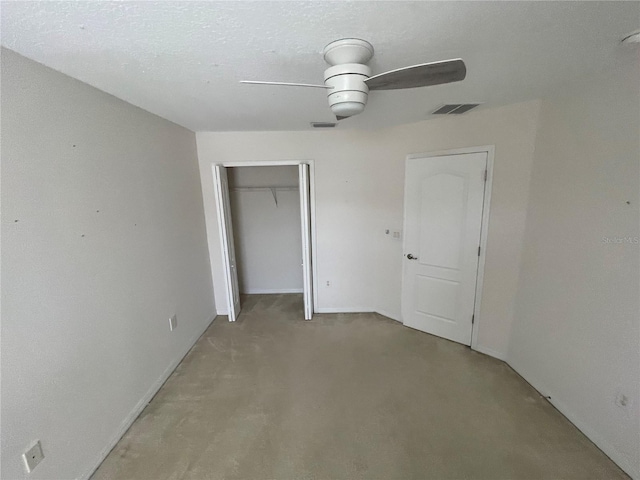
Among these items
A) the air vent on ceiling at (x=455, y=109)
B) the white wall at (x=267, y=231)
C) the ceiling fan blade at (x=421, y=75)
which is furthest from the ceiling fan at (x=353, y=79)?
the white wall at (x=267, y=231)

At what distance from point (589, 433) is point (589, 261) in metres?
1.15

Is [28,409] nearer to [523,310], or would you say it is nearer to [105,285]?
[105,285]

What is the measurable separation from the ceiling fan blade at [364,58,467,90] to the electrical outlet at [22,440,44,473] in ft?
7.82

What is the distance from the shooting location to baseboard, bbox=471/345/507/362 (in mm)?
2674

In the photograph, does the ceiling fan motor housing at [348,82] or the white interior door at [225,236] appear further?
the white interior door at [225,236]

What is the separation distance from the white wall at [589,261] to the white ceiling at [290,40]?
32cm

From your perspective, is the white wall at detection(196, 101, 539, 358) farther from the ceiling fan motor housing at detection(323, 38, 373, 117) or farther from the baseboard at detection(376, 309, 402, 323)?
the ceiling fan motor housing at detection(323, 38, 373, 117)

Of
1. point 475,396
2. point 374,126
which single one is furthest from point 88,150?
point 475,396

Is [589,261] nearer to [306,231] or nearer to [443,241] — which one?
[443,241]

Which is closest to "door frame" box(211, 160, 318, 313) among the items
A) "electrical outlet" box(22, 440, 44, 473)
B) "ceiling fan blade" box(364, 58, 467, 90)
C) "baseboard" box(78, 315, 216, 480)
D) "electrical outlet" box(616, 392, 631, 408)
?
"baseboard" box(78, 315, 216, 480)

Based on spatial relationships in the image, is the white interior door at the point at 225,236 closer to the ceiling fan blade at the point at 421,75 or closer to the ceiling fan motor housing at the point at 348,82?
the ceiling fan motor housing at the point at 348,82

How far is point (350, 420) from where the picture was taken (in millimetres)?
2053

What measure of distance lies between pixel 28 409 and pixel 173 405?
105cm

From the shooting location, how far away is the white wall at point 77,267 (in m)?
1.31
